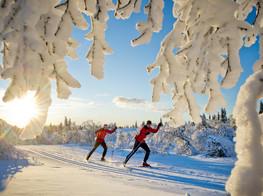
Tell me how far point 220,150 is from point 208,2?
1493cm

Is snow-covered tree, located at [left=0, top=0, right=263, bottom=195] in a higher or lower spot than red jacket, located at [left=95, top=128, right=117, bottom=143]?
higher

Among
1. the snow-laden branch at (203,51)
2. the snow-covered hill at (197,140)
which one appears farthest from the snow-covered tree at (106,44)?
the snow-covered hill at (197,140)

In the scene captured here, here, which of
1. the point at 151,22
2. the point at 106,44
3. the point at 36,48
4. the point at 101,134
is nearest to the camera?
the point at 36,48

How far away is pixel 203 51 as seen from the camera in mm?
2234

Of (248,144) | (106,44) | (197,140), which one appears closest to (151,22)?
(106,44)

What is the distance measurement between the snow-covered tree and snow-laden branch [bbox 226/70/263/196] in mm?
944

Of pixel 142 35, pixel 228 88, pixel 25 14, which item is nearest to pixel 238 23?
pixel 228 88

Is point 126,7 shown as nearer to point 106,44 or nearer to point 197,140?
point 106,44

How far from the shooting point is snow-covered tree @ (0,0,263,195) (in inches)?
69.5

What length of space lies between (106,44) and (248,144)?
140cm

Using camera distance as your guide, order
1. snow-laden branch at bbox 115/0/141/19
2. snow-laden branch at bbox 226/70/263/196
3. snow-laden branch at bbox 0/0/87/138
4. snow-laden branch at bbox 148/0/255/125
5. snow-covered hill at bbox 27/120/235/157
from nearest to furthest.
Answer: snow-laden branch at bbox 226/70/263/196 < snow-laden branch at bbox 0/0/87/138 < snow-laden branch at bbox 148/0/255/125 < snow-laden branch at bbox 115/0/141/19 < snow-covered hill at bbox 27/120/235/157

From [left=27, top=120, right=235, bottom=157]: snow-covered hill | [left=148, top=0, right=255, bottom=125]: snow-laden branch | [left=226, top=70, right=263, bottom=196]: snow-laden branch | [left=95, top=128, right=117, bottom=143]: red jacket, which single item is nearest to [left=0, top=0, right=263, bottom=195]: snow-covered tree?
[left=148, top=0, right=255, bottom=125]: snow-laden branch

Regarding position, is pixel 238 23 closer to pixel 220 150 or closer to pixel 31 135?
pixel 31 135

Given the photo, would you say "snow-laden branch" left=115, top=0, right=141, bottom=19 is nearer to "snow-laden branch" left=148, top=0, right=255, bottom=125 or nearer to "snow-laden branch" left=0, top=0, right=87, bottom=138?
"snow-laden branch" left=148, top=0, right=255, bottom=125
